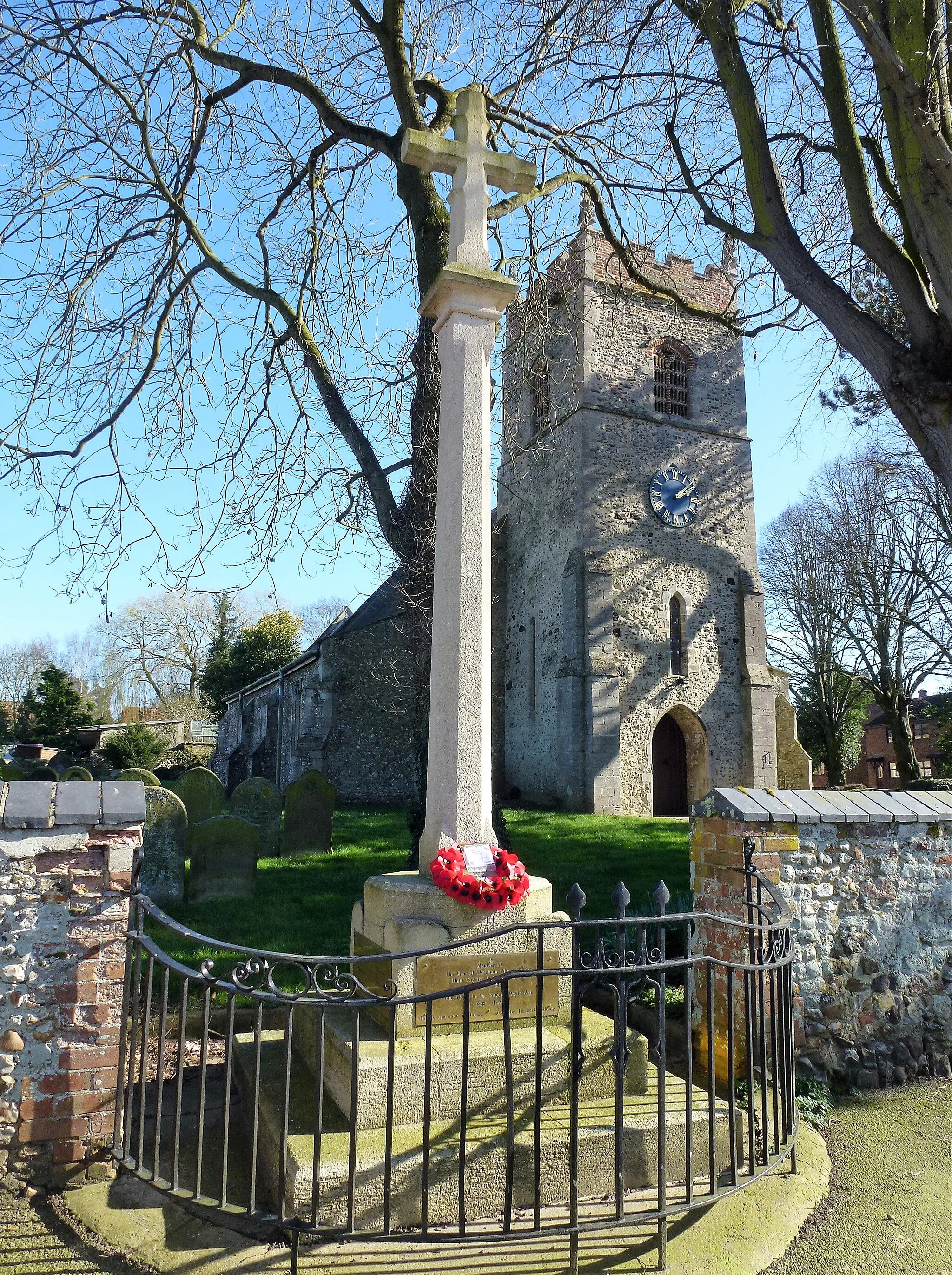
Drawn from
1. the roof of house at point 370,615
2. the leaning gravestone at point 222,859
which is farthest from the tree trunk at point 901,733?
the leaning gravestone at point 222,859

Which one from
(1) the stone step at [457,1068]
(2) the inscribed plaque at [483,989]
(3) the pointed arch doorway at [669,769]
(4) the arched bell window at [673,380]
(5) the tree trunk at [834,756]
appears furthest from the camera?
(5) the tree trunk at [834,756]

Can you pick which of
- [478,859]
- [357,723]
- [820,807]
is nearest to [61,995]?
[478,859]

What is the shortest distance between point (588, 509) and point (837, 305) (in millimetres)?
13187

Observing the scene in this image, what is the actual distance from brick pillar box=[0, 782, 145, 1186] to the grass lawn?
4.85 ft

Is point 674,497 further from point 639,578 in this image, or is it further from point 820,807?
point 820,807

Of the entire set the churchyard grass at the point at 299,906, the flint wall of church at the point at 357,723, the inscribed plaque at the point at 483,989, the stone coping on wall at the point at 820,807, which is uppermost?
the flint wall of church at the point at 357,723

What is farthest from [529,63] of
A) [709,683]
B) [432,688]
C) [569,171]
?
[709,683]

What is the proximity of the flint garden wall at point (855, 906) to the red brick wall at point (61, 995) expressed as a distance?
10.4ft

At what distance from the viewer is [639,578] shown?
19.4 m

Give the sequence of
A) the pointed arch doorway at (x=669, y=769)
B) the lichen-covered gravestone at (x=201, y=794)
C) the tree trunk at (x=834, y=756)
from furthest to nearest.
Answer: the tree trunk at (x=834, y=756)
the pointed arch doorway at (x=669, y=769)
the lichen-covered gravestone at (x=201, y=794)

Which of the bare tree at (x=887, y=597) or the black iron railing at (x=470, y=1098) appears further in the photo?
the bare tree at (x=887, y=597)

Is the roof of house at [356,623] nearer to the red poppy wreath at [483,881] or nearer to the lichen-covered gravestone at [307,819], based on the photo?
the lichen-covered gravestone at [307,819]

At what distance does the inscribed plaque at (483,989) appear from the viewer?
3.88 m

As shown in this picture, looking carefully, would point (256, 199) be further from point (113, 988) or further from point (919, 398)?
point (113, 988)
